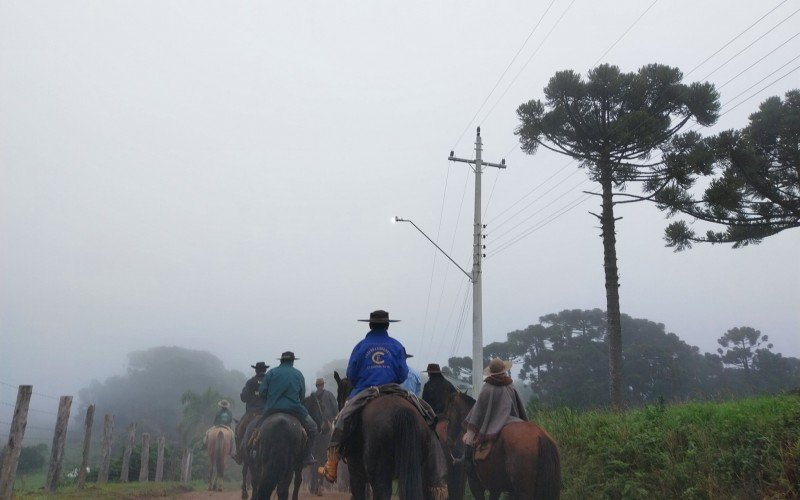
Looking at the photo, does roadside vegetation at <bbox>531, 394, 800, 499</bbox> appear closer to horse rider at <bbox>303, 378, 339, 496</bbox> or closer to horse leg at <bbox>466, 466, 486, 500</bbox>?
horse leg at <bbox>466, 466, 486, 500</bbox>

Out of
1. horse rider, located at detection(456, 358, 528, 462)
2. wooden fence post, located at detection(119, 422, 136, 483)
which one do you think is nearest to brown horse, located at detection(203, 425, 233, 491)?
wooden fence post, located at detection(119, 422, 136, 483)

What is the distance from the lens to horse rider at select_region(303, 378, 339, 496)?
43.0 feet

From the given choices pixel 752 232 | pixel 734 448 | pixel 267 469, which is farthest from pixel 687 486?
pixel 752 232

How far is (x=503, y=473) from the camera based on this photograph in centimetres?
764

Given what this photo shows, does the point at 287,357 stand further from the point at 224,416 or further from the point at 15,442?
the point at 224,416

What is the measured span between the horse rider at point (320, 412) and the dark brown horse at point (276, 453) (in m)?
3.58

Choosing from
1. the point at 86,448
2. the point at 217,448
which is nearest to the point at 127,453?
the point at 217,448

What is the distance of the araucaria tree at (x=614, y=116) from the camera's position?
19.5 metres

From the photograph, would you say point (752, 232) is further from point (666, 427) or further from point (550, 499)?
point (550, 499)

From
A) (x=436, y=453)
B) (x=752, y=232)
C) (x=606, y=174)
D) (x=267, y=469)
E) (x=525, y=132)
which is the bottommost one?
(x=267, y=469)

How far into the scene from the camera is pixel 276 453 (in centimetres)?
909

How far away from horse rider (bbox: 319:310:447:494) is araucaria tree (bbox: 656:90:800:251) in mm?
10790

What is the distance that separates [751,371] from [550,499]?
58.5m

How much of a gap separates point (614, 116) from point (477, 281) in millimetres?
7341
